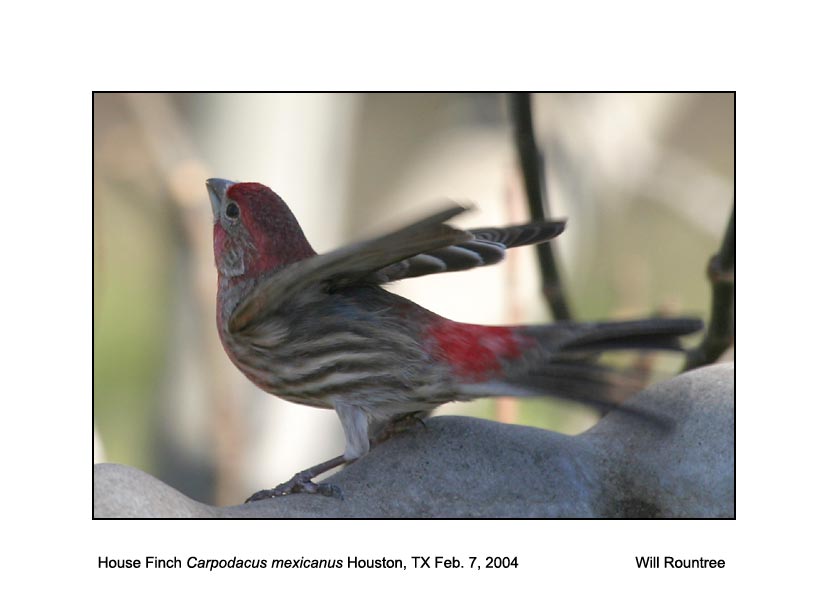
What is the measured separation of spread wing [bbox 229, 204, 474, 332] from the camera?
314 centimetres

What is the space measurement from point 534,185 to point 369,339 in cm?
94

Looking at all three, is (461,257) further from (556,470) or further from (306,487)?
(306,487)

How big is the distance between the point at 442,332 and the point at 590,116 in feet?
9.47

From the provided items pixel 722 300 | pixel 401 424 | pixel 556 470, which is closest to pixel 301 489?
pixel 401 424

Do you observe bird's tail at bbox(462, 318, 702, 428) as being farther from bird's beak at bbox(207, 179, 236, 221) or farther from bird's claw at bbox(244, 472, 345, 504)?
bird's beak at bbox(207, 179, 236, 221)

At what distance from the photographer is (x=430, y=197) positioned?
7.04m

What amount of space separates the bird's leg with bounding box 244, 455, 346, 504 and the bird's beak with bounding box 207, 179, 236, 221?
4.17 feet

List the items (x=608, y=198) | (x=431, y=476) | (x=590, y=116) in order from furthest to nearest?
(x=608, y=198) → (x=590, y=116) → (x=431, y=476)

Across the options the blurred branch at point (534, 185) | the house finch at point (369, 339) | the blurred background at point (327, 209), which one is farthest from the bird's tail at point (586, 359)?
the blurred background at point (327, 209)

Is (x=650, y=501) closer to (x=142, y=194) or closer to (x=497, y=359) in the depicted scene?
(x=497, y=359)

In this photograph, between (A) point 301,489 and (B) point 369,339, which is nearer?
(A) point 301,489

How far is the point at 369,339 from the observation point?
4086 mm

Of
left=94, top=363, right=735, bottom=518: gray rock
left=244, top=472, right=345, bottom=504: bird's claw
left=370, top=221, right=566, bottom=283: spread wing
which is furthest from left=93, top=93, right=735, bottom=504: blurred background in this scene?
left=244, top=472, right=345, bottom=504: bird's claw

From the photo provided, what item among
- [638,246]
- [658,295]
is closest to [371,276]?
[658,295]
